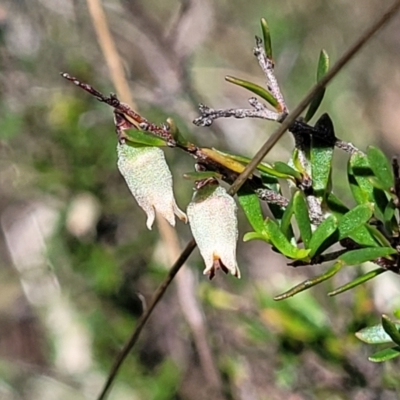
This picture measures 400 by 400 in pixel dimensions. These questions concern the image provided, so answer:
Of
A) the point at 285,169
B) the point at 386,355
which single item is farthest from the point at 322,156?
the point at 386,355

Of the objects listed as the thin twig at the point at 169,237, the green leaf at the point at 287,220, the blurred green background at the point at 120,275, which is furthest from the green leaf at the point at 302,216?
the thin twig at the point at 169,237

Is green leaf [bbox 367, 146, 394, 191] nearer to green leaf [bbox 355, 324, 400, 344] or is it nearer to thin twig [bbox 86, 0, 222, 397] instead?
green leaf [bbox 355, 324, 400, 344]

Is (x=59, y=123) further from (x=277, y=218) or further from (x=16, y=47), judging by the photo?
(x=277, y=218)

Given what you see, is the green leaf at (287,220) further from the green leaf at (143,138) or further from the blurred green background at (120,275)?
the blurred green background at (120,275)

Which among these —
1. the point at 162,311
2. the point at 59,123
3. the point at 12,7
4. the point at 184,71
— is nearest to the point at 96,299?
the point at 162,311

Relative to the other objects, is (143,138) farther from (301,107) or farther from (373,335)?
(373,335)
